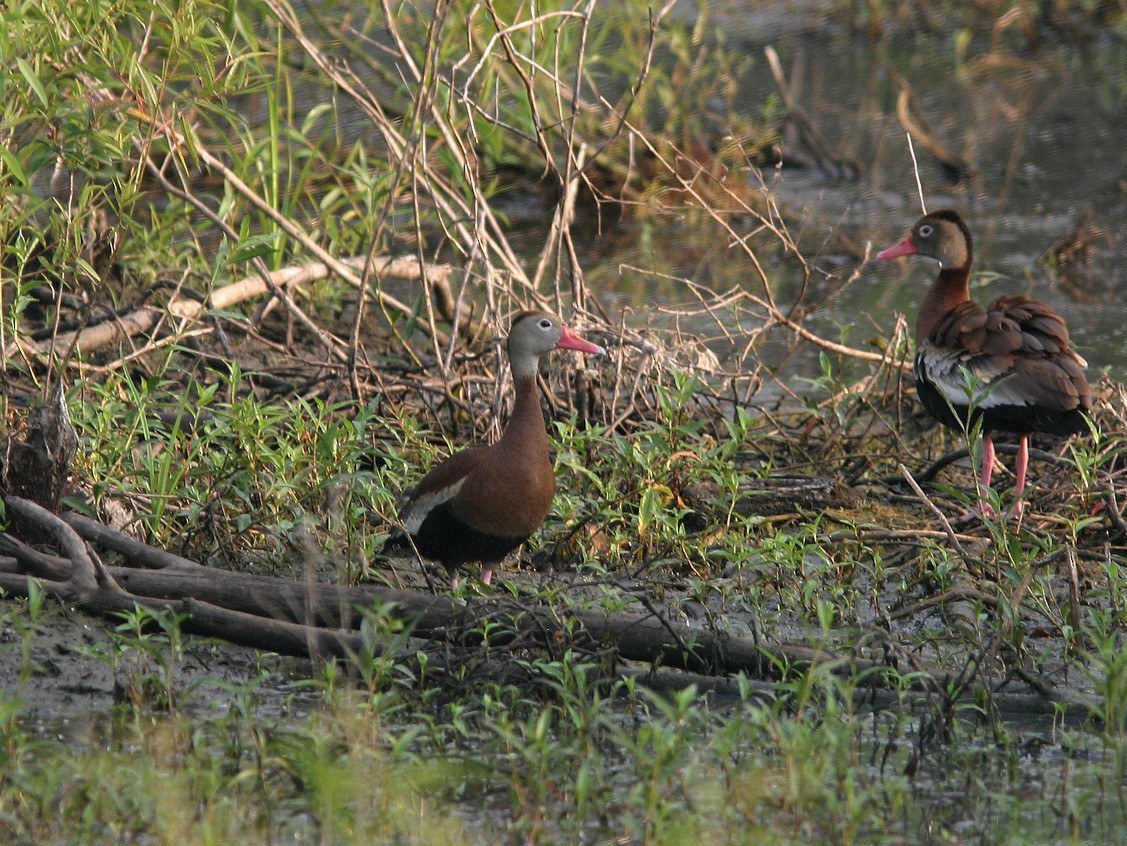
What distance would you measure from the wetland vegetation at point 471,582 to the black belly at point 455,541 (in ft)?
0.43

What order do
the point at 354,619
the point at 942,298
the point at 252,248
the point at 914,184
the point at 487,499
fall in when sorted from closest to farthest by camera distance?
1. the point at 354,619
2. the point at 487,499
3. the point at 252,248
4. the point at 942,298
5. the point at 914,184

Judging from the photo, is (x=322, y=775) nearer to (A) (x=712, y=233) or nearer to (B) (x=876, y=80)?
(A) (x=712, y=233)

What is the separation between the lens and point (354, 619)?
4535mm

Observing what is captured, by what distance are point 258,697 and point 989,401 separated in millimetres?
3085

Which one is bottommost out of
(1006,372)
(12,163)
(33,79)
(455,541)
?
(455,541)

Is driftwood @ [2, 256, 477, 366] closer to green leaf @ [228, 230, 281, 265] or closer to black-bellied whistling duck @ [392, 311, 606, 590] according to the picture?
green leaf @ [228, 230, 281, 265]

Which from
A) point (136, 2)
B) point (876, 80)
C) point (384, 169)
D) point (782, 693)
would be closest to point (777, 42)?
point (876, 80)

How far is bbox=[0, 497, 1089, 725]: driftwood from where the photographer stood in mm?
4336

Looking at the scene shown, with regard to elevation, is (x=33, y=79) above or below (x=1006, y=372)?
above

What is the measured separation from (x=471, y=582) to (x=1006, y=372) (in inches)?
90.5

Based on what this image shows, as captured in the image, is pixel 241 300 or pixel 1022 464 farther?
pixel 241 300

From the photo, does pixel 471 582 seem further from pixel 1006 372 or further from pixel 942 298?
pixel 942 298

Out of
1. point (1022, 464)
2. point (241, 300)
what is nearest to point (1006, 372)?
point (1022, 464)

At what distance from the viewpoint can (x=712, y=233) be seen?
36.8 ft
